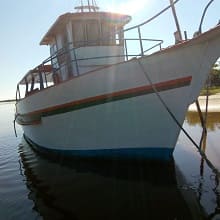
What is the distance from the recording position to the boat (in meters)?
6.59

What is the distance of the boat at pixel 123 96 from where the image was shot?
21.6 feet

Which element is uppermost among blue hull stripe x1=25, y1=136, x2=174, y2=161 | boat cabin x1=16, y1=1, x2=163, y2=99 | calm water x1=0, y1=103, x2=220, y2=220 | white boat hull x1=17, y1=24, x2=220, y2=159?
boat cabin x1=16, y1=1, x2=163, y2=99

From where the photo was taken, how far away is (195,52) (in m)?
6.43

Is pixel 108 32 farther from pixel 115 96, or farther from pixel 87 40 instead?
pixel 115 96

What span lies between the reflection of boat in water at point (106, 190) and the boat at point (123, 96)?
0.36m

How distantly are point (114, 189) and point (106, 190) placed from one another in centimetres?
17

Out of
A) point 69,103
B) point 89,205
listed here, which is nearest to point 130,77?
point 69,103

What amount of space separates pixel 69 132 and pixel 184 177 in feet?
11.6

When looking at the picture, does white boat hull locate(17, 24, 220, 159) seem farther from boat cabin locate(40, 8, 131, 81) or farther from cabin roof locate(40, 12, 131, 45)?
cabin roof locate(40, 12, 131, 45)

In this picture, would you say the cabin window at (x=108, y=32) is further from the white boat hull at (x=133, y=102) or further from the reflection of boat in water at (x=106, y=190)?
the reflection of boat in water at (x=106, y=190)

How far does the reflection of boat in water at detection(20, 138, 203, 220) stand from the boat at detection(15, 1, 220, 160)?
0.36 meters

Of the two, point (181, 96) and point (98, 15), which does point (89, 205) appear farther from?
point (98, 15)

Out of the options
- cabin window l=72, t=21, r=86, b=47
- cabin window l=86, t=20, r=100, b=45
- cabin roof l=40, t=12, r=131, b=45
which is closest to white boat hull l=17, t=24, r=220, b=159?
cabin window l=72, t=21, r=86, b=47

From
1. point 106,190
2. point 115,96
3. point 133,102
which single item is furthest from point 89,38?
point 106,190
